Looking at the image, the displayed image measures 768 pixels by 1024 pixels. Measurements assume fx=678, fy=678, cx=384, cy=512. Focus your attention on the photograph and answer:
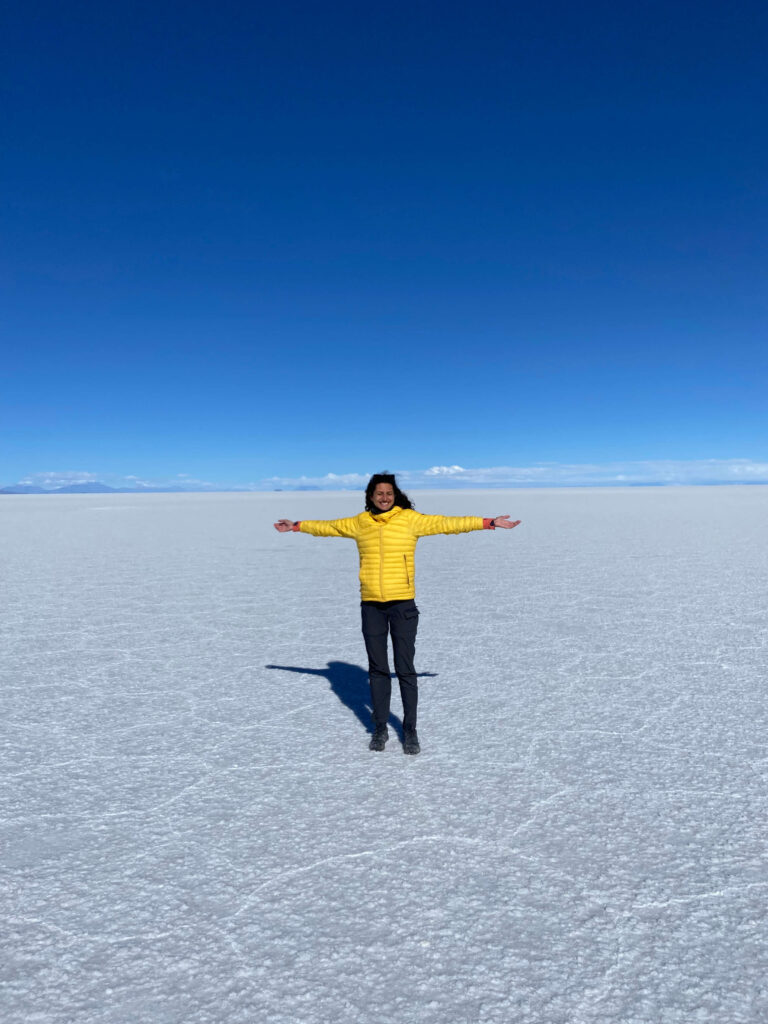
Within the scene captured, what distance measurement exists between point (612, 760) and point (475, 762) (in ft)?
2.41

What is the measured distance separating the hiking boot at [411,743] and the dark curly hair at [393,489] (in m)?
1.27

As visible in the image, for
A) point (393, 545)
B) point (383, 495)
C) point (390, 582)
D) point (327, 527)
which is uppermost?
point (383, 495)

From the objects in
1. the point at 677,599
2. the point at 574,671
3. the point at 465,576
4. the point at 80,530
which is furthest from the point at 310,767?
the point at 80,530

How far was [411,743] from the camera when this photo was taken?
12.4ft

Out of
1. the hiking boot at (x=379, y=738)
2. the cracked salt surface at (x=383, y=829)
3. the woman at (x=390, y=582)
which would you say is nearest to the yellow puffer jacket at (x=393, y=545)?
the woman at (x=390, y=582)

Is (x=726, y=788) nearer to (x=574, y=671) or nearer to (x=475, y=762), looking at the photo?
(x=475, y=762)

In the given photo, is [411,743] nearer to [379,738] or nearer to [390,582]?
[379,738]

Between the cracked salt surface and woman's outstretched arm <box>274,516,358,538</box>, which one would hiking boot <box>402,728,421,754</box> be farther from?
woman's outstretched arm <box>274,516,358,538</box>

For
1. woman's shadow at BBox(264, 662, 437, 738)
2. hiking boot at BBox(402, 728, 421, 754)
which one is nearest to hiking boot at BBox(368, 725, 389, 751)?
hiking boot at BBox(402, 728, 421, 754)

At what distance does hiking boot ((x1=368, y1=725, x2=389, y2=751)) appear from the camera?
384cm

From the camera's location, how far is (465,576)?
1045cm

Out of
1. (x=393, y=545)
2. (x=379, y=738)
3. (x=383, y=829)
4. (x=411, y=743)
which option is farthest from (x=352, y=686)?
(x=383, y=829)

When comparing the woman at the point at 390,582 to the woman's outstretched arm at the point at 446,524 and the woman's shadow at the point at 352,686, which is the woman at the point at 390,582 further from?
the woman's shadow at the point at 352,686

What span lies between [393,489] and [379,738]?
1416 millimetres
